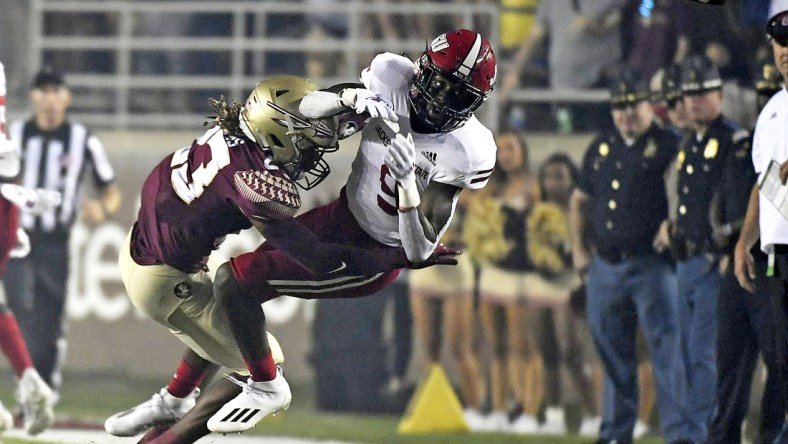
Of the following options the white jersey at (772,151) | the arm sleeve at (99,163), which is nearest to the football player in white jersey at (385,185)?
the white jersey at (772,151)

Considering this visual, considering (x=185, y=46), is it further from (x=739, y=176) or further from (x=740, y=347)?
(x=740, y=347)

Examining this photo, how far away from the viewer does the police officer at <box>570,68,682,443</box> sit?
21.5 ft

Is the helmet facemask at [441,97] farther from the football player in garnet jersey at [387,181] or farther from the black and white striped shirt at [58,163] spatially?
the black and white striped shirt at [58,163]

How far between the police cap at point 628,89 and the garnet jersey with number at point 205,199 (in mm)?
2711

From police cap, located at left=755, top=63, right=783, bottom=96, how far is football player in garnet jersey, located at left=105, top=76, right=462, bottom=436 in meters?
2.26

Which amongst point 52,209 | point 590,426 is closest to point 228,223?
point 590,426

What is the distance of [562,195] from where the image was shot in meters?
6.96

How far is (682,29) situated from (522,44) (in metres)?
0.95

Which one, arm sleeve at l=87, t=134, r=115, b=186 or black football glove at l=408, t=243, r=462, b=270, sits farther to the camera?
arm sleeve at l=87, t=134, r=115, b=186

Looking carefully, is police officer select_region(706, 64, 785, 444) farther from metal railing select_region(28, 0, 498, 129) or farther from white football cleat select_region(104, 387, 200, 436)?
white football cleat select_region(104, 387, 200, 436)

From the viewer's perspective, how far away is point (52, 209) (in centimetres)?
743

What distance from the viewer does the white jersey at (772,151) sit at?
502 centimetres

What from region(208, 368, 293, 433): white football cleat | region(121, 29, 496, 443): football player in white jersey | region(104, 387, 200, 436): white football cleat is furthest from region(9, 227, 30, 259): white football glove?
region(208, 368, 293, 433): white football cleat

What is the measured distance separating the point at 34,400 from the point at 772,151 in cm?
409
